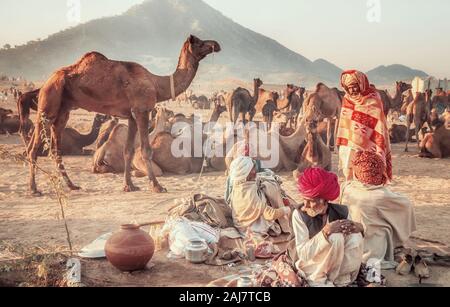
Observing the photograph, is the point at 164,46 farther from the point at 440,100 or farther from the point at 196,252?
the point at 196,252

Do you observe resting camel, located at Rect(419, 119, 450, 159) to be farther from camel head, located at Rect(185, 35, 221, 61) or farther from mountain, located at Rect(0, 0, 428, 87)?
mountain, located at Rect(0, 0, 428, 87)

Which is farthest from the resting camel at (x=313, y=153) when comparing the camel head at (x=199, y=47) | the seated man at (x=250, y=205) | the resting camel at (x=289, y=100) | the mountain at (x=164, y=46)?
the mountain at (x=164, y=46)

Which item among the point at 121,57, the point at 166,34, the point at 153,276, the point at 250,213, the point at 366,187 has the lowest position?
the point at 153,276

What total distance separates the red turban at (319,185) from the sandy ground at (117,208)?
4.18 feet

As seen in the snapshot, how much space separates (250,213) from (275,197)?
361 mm

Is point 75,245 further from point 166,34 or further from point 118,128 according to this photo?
point 166,34

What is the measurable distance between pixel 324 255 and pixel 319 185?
52cm

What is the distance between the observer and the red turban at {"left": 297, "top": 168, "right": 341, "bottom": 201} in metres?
3.70

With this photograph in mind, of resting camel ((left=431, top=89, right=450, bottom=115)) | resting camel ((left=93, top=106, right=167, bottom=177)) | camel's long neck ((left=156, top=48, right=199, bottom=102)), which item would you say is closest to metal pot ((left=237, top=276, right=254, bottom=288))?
camel's long neck ((left=156, top=48, right=199, bottom=102))

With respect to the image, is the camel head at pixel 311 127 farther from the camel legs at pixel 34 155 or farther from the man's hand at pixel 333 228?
the man's hand at pixel 333 228

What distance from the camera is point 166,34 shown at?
86000mm

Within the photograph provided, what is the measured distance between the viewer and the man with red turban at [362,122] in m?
5.82

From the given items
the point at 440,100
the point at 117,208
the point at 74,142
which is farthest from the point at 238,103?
the point at 117,208
